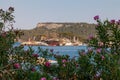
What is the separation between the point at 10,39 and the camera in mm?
9242

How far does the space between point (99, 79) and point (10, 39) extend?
276 centimetres

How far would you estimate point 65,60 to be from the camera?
805 centimetres

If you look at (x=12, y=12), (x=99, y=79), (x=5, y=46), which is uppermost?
(x=12, y=12)

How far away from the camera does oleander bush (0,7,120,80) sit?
695cm

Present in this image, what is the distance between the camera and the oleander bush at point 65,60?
6.95m

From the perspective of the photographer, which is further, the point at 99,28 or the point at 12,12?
the point at 12,12

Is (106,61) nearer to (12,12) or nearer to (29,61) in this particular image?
(29,61)

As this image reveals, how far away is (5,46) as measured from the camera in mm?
8562

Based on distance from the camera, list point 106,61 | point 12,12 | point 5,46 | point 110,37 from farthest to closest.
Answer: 1. point 12,12
2. point 110,37
3. point 5,46
4. point 106,61

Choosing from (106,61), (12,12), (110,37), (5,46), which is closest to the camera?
(106,61)

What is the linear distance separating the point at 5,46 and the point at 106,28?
94.5 inches

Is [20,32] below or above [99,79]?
above

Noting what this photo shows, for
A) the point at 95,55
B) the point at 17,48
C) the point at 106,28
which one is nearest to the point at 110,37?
the point at 106,28

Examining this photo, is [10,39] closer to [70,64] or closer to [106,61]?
[70,64]
